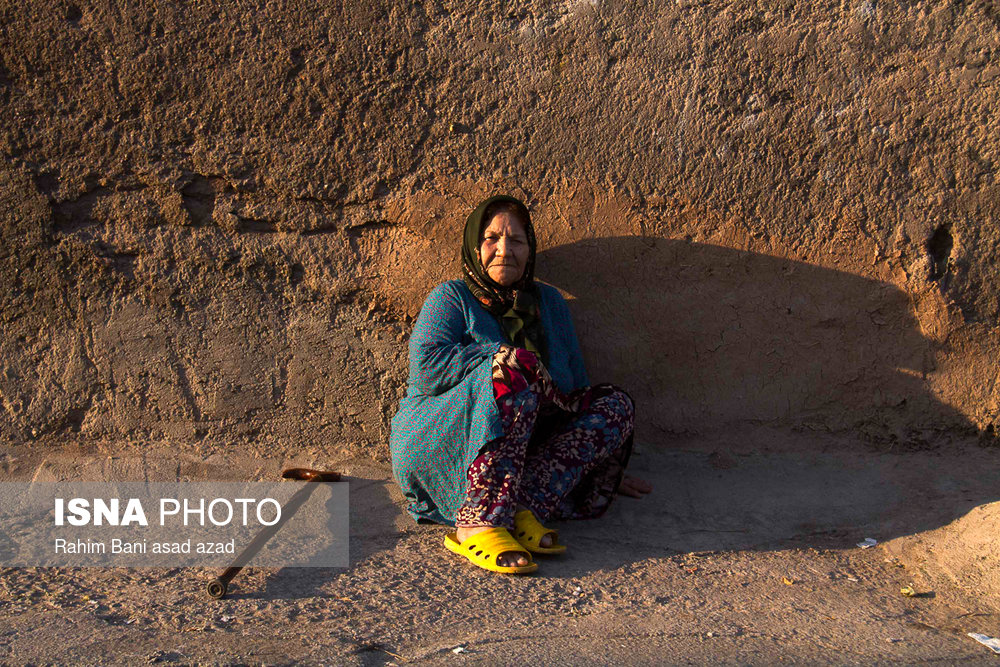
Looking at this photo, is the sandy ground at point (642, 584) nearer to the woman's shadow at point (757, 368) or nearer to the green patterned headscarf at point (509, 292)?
the woman's shadow at point (757, 368)

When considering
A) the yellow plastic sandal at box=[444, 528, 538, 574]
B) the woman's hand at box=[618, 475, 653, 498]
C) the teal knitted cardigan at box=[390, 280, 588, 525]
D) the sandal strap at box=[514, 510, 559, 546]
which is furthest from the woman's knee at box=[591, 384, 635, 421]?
the yellow plastic sandal at box=[444, 528, 538, 574]

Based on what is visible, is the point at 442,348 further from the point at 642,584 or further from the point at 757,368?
the point at 757,368

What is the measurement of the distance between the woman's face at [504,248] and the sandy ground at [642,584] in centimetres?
83

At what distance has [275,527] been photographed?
8.86 feet

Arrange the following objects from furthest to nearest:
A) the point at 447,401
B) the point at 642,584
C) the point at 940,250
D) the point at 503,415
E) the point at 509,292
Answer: the point at 940,250 → the point at 509,292 → the point at 447,401 → the point at 503,415 → the point at 642,584

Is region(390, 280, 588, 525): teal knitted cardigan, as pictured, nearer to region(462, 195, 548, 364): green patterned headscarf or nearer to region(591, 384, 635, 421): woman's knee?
region(462, 195, 548, 364): green patterned headscarf

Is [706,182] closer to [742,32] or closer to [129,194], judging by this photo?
[742,32]

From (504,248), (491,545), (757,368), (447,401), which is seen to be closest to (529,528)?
(491,545)

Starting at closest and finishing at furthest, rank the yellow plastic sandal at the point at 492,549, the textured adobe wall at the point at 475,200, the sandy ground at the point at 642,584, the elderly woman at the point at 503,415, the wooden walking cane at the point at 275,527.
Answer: the sandy ground at the point at 642,584 → the wooden walking cane at the point at 275,527 → the yellow plastic sandal at the point at 492,549 → the elderly woman at the point at 503,415 → the textured adobe wall at the point at 475,200

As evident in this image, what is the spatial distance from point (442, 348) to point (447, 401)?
0.18 m

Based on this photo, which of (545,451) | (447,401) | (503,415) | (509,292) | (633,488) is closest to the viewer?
(503,415)

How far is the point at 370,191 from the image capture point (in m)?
3.11

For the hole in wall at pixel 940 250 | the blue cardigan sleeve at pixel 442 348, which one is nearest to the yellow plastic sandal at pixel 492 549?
the blue cardigan sleeve at pixel 442 348

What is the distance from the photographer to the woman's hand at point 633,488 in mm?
3088
